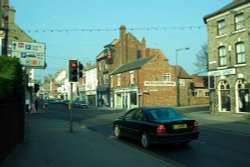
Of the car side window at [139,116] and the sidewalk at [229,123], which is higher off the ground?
the car side window at [139,116]

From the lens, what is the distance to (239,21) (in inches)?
1107

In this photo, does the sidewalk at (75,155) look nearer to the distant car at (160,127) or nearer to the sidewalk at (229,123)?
the distant car at (160,127)

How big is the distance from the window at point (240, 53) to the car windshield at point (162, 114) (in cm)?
1811

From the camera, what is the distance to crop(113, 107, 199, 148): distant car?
1065 centimetres

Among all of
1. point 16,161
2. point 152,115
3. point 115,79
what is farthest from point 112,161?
point 115,79

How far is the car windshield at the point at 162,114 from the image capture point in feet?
37.2

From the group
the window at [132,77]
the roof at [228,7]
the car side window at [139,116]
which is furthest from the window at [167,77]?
the car side window at [139,116]

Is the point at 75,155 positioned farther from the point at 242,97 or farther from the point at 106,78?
the point at 106,78

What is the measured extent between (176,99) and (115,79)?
1245 cm

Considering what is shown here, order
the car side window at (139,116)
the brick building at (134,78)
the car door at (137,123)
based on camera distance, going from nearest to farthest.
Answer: the car door at (137,123)
the car side window at (139,116)
the brick building at (134,78)

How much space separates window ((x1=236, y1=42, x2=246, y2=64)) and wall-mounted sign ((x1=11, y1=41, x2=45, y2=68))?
62.4ft

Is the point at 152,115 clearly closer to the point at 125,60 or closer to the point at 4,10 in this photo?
the point at 4,10

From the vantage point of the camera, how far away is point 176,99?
1984 inches

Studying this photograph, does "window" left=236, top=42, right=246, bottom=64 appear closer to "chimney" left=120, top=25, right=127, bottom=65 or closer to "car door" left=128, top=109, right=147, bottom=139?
"car door" left=128, top=109, right=147, bottom=139
